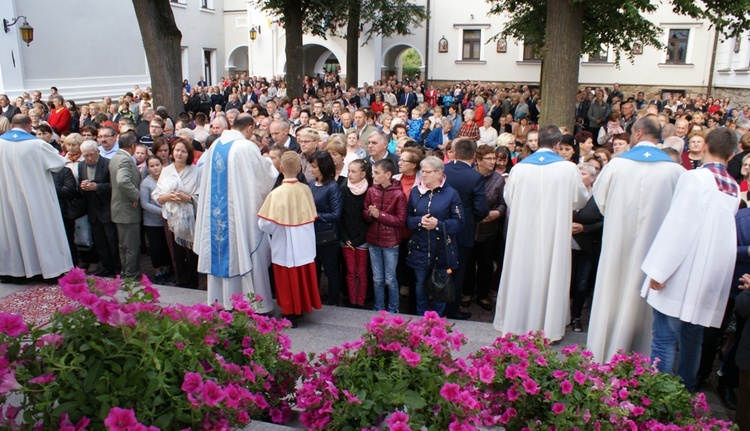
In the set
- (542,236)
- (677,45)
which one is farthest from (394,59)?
(542,236)

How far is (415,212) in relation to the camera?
18.0 feet

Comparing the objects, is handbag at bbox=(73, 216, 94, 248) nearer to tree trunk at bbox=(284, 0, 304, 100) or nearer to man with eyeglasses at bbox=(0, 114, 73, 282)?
man with eyeglasses at bbox=(0, 114, 73, 282)

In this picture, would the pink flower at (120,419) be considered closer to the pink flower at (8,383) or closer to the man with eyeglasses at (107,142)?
the pink flower at (8,383)

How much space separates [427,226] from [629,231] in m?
1.64

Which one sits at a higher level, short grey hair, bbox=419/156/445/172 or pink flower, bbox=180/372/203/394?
short grey hair, bbox=419/156/445/172

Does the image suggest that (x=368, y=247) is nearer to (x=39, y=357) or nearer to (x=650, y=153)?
(x=650, y=153)

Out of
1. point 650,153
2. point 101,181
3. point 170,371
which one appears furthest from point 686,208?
point 101,181

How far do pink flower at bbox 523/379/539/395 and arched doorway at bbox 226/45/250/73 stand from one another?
3346cm

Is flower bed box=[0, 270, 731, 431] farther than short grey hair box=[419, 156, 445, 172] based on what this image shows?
No

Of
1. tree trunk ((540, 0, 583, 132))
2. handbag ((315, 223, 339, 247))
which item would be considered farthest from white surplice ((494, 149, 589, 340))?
tree trunk ((540, 0, 583, 132))

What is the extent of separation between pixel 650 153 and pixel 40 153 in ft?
19.2

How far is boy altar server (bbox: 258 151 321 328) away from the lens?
16.6 feet

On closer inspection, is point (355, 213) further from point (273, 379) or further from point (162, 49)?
point (162, 49)

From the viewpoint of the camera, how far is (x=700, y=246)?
3.96 m
